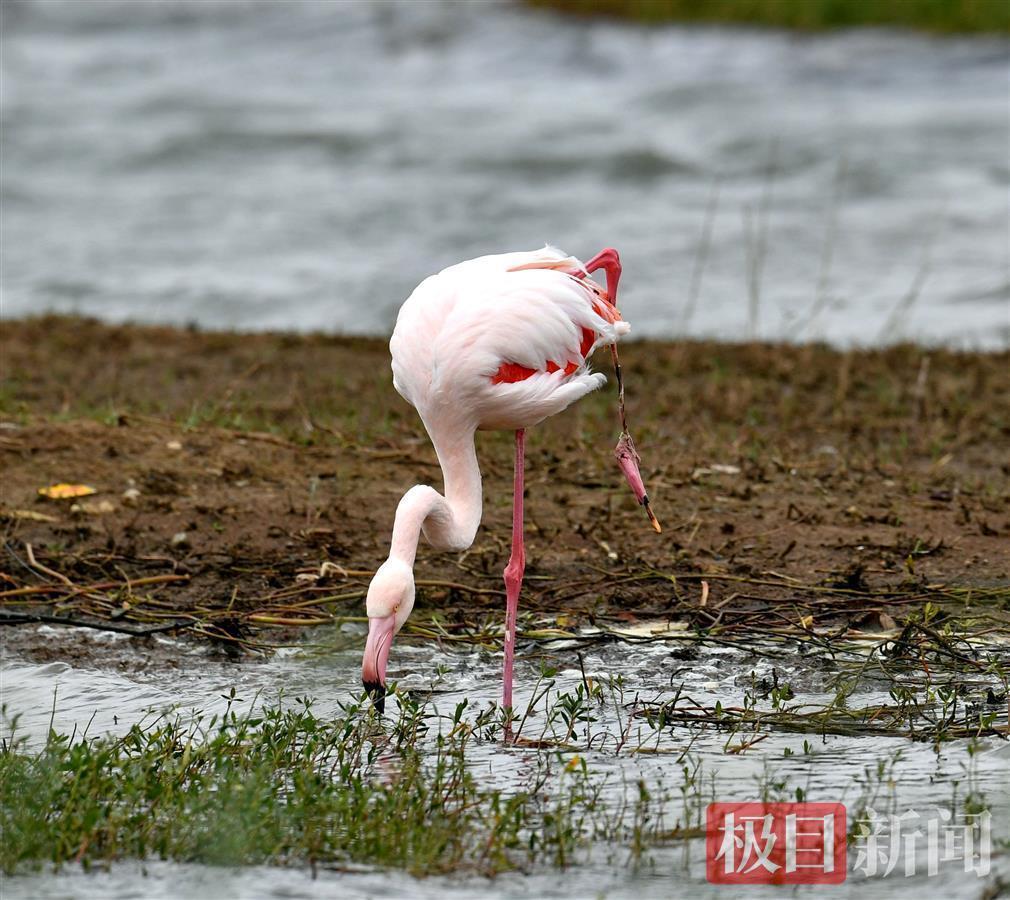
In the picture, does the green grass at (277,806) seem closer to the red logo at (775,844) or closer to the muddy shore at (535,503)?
the red logo at (775,844)

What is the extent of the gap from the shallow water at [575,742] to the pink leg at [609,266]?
55.3 inches

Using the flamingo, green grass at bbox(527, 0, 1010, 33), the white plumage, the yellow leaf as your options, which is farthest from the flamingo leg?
green grass at bbox(527, 0, 1010, 33)

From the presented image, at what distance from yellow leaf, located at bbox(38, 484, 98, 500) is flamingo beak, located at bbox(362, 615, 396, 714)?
9.64 ft

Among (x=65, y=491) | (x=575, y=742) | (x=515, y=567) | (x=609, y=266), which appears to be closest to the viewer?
(x=575, y=742)

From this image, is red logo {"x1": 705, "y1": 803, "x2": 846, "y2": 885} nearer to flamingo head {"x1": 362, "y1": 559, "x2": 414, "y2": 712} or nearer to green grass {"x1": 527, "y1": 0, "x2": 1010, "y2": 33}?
flamingo head {"x1": 362, "y1": 559, "x2": 414, "y2": 712}

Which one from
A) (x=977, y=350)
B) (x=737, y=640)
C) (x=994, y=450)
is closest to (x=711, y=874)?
(x=737, y=640)

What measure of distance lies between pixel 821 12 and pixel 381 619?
19878 millimetres

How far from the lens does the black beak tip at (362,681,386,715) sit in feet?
17.2

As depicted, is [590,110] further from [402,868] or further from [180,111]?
[402,868]

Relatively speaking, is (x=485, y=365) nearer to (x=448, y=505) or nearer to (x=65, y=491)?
(x=448, y=505)

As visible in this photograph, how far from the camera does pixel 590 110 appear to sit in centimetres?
2003

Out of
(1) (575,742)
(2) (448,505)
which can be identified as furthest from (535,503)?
(1) (575,742)

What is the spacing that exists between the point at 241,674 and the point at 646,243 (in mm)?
9560

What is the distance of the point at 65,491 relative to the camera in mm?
7688
